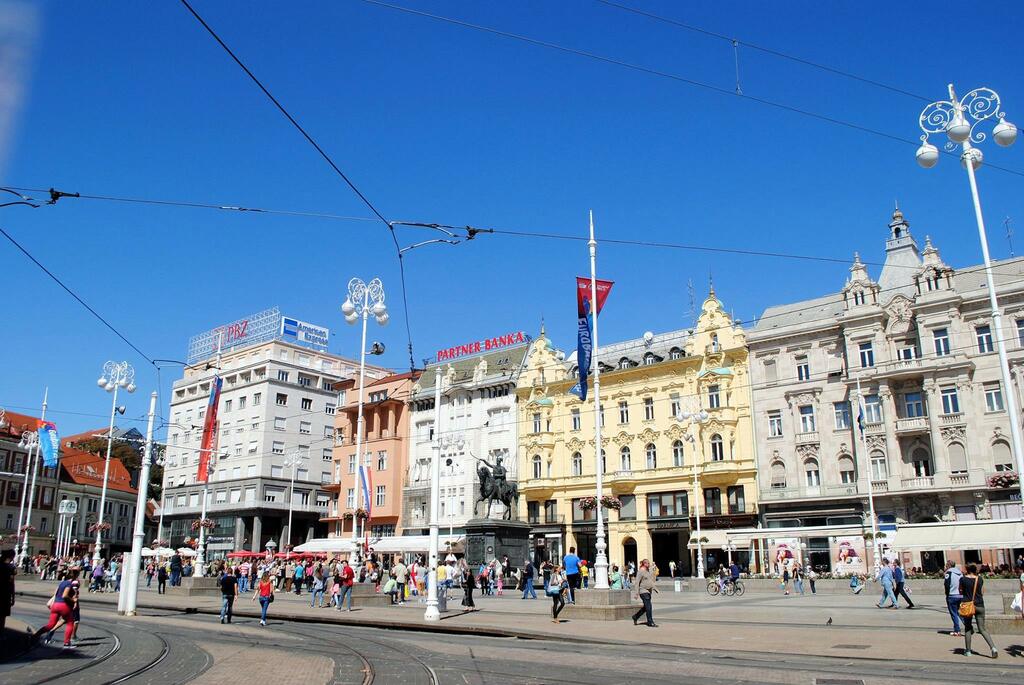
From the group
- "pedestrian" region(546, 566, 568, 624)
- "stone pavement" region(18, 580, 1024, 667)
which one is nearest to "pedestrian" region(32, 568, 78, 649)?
"stone pavement" region(18, 580, 1024, 667)

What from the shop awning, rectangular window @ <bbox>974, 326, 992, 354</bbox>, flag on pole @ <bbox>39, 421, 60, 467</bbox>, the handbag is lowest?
the handbag

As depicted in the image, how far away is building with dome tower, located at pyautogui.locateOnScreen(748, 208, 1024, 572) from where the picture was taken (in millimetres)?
47969

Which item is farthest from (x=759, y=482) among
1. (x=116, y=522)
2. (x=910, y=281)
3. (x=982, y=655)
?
(x=116, y=522)

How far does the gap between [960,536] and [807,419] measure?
17170 millimetres

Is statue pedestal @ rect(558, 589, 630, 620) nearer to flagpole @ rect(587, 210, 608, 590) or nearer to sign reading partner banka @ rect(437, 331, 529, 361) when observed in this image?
flagpole @ rect(587, 210, 608, 590)

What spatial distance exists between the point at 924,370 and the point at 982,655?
39.8 metres

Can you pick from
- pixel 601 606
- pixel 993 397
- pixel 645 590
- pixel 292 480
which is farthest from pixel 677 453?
pixel 645 590

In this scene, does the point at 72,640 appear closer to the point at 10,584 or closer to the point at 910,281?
the point at 10,584

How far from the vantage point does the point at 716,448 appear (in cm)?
5831

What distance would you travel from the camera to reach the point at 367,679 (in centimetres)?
1195

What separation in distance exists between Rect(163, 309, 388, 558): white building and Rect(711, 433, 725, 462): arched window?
3799 centimetres

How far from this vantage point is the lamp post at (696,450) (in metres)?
52.4

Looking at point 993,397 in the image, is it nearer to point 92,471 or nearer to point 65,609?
point 65,609

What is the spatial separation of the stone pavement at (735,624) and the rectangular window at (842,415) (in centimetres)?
2170
